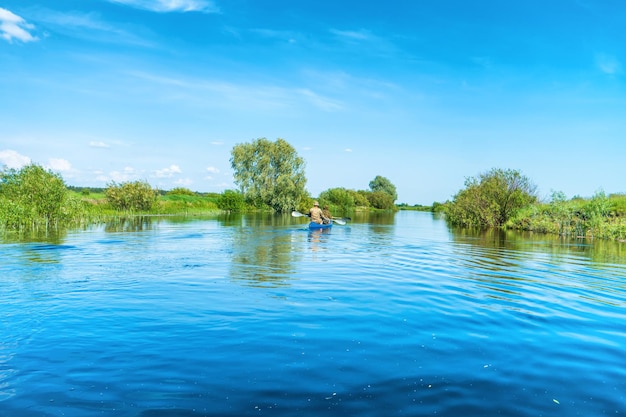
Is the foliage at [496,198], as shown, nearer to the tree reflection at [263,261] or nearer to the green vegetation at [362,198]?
the tree reflection at [263,261]

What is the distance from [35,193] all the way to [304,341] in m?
30.4

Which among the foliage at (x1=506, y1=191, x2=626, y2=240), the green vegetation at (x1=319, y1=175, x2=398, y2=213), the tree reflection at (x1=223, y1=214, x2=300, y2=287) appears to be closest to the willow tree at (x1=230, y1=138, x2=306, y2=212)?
the green vegetation at (x1=319, y1=175, x2=398, y2=213)

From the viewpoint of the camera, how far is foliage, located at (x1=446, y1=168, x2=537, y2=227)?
47250mm

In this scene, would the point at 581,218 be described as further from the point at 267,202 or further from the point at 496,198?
the point at 267,202

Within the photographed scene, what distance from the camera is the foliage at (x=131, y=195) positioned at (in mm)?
50688

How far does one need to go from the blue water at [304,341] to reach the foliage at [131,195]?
38.4 metres

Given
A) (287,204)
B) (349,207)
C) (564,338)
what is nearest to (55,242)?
(564,338)

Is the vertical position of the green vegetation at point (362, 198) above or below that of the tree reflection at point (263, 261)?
above

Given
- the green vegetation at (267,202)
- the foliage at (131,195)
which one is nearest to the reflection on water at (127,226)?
the green vegetation at (267,202)

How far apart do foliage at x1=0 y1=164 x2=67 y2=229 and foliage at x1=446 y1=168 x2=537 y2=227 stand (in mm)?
41804

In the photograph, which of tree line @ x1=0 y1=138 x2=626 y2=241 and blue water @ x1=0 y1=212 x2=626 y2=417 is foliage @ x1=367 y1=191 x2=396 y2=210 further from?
blue water @ x1=0 y1=212 x2=626 y2=417

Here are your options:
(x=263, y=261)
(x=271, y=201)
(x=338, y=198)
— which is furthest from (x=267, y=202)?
(x=263, y=261)

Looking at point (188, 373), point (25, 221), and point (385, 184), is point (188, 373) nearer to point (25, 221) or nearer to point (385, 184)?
point (25, 221)

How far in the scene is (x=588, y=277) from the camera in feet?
47.5
